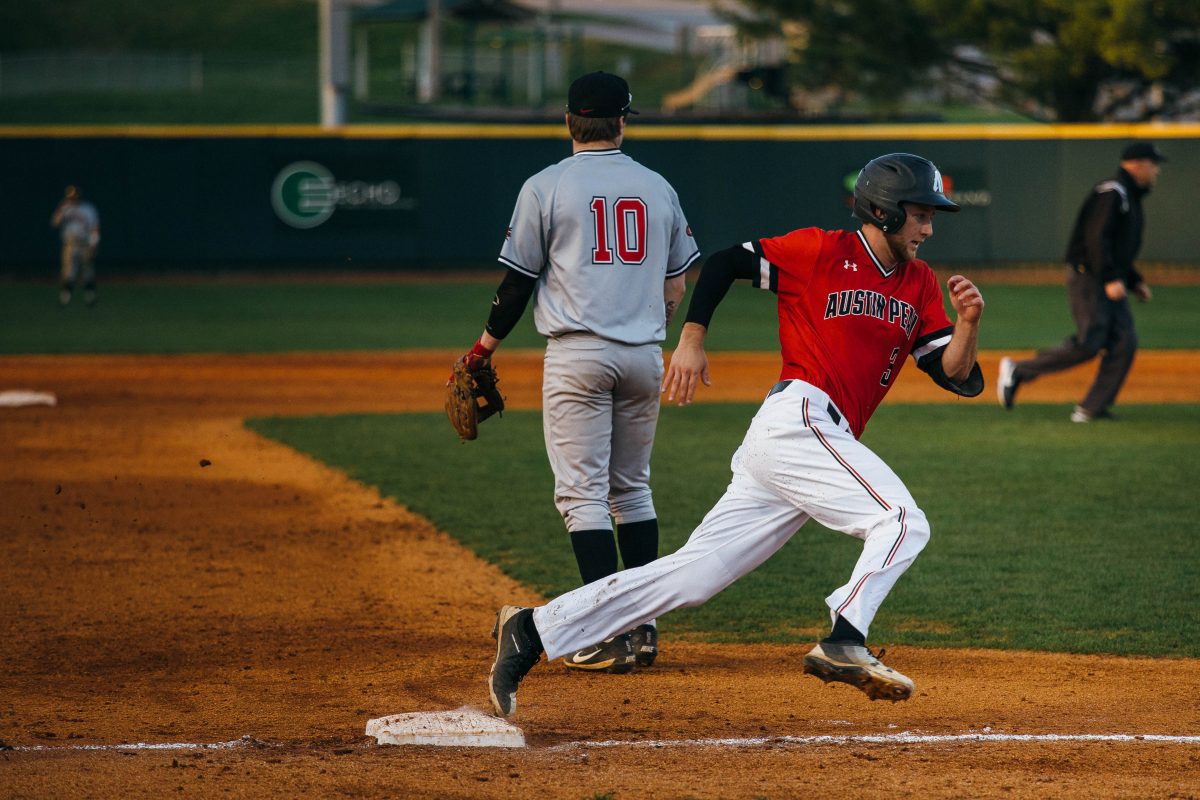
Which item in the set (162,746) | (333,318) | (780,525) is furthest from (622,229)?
(333,318)

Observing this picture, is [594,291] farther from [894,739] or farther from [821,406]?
[894,739]

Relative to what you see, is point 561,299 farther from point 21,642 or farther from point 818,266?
point 21,642

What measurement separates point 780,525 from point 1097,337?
24.3 feet

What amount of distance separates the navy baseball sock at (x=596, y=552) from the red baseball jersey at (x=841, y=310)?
116 cm

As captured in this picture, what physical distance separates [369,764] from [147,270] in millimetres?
23100

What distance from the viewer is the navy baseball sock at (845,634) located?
13.9 feet

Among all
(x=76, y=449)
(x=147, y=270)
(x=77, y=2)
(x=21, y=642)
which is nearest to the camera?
(x=21, y=642)

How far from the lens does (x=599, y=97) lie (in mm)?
5289

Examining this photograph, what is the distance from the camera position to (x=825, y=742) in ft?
15.0

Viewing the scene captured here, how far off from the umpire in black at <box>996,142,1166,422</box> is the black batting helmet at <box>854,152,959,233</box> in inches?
272

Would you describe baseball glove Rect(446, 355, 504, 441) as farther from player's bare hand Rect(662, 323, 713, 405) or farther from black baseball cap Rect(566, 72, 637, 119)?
player's bare hand Rect(662, 323, 713, 405)

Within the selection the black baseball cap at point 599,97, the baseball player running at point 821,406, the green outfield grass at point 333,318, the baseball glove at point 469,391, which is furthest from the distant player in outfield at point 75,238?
the baseball player running at point 821,406

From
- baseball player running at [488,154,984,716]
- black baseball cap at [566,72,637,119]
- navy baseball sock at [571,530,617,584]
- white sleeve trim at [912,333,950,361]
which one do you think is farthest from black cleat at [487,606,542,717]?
black baseball cap at [566,72,637,119]

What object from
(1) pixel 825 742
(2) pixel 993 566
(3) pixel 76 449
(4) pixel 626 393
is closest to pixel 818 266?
(4) pixel 626 393
